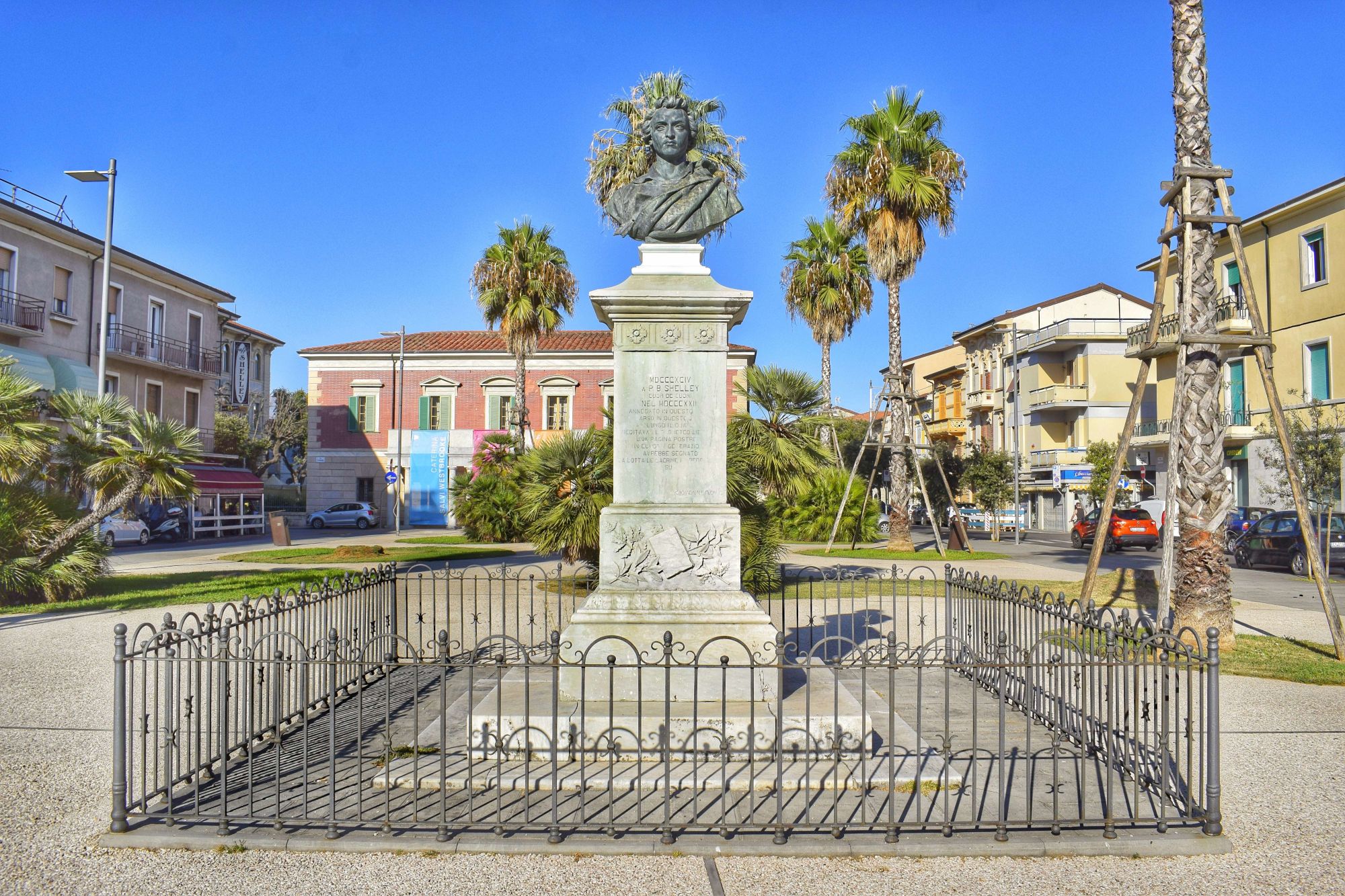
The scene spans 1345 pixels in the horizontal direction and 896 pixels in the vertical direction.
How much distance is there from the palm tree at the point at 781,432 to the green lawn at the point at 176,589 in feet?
21.5

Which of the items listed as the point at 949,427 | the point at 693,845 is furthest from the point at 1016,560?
the point at 949,427

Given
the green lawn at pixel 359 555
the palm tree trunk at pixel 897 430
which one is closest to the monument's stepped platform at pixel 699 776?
the green lawn at pixel 359 555

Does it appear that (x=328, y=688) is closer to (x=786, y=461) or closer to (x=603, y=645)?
(x=603, y=645)

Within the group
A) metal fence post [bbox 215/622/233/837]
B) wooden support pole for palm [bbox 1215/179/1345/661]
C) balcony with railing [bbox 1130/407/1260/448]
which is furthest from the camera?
balcony with railing [bbox 1130/407/1260/448]

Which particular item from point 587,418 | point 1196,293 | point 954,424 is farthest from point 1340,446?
point 954,424

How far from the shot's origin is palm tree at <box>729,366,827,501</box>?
14.9 meters

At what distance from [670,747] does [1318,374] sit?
1224 inches

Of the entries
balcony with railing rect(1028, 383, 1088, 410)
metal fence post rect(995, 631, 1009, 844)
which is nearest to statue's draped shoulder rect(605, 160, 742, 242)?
metal fence post rect(995, 631, 1009, 844)

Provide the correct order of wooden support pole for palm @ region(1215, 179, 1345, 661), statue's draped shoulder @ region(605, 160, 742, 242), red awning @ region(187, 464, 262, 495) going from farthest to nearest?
red awning @ region(187, 464, 262, 495) → wooden support pole for palm @ region(1215, 179, 1345, 661) → statue's draped shoulder @ region(605, 160, 742, 242)

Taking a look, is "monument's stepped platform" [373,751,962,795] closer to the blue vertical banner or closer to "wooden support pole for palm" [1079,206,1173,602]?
"wooden support pole for palm" [1079,206,1173,602]

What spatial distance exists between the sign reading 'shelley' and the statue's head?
6216 centimetres

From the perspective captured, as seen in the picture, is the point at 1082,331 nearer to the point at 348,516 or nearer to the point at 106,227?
the point at 348,516

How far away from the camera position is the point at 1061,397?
155 ft

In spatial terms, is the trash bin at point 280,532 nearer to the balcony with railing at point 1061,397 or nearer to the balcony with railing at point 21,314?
the balcony with railing at point 21,314
